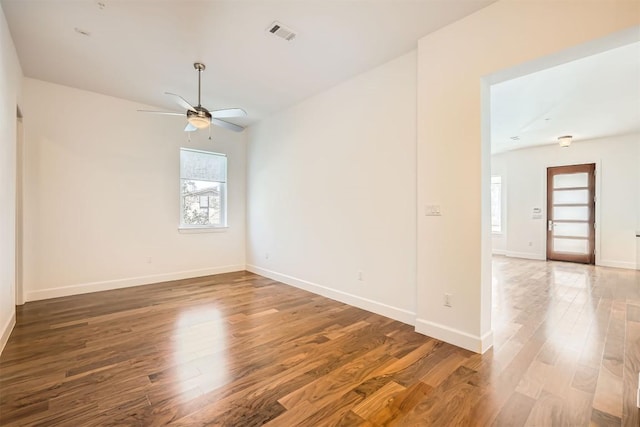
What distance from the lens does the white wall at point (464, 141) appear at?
7.45 feet

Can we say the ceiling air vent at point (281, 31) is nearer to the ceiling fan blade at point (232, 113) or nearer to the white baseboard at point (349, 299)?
the ceiling fan blade at point (232, 113)

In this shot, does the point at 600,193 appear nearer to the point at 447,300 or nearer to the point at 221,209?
the point at 447,300

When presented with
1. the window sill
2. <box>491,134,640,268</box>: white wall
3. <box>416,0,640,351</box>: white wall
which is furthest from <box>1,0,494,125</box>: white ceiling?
<box>491,134,640,268</box>: white wall

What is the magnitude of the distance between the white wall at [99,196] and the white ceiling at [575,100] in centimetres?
545

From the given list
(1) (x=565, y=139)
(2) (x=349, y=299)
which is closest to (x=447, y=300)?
(2) (x=349, y=299)

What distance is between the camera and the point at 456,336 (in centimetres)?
267

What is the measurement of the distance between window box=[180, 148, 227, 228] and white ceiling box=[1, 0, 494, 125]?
5.02 ft

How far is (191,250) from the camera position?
5445 mm

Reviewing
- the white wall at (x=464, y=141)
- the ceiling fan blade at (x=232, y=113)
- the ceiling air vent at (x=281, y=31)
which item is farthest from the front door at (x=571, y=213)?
the ceiling fan blade at (x=232, y=113)

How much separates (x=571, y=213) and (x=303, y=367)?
8.44m

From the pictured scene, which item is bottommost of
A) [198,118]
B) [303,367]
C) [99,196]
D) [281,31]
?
[303,367]

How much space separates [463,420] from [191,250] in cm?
504

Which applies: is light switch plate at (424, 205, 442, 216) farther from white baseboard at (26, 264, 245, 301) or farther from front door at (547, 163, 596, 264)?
front door at (547, 163, 596, 264)

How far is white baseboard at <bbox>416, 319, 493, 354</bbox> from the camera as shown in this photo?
8.34 feet
